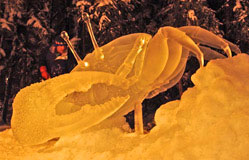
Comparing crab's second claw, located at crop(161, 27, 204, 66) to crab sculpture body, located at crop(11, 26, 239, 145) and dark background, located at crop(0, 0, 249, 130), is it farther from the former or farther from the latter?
dark background, located at crop(0, 0, 249, 130)

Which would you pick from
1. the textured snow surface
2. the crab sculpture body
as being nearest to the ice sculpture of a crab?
the crab sculpture body

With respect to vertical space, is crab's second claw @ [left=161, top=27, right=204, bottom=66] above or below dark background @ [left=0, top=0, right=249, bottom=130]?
above

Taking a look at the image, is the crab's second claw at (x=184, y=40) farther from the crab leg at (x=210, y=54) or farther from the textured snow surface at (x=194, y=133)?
the crab leg at (x=210, y=54)

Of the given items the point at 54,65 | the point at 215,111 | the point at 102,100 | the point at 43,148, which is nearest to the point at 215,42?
the point at 215,111

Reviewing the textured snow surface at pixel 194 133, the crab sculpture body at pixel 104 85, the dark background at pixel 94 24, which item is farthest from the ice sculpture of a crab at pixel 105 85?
the dark background at pixel 94 24

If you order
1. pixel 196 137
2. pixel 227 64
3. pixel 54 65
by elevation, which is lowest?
pixel 54 65

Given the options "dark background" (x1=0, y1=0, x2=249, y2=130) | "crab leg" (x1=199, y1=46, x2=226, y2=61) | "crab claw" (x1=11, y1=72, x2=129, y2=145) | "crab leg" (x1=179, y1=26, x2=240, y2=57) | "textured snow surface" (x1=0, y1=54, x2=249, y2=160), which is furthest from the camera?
"dark background" (x1=0, y1=0, x2=249, y2=130)

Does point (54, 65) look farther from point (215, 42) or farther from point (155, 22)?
point (215, 42)
